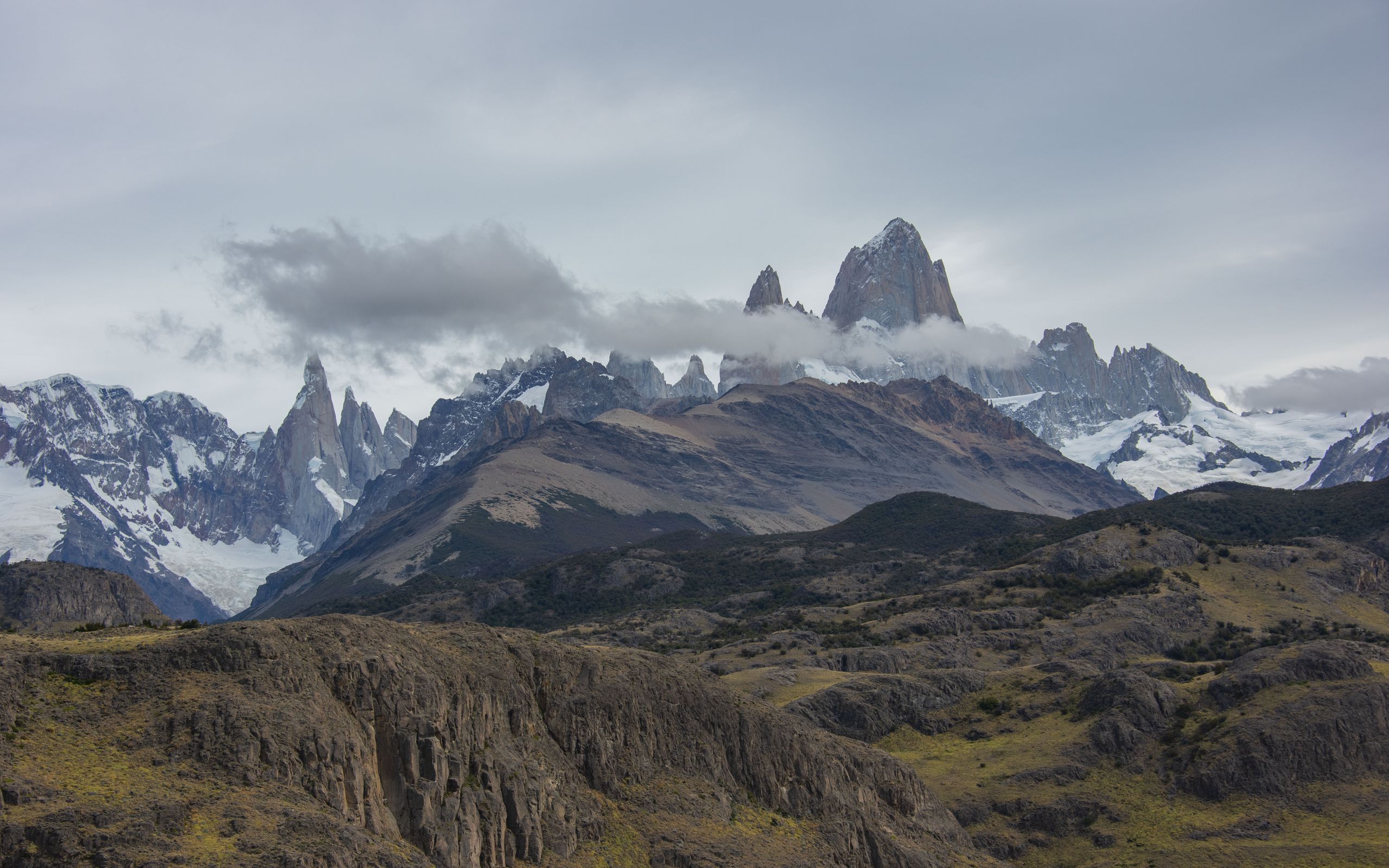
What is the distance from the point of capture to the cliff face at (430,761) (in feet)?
229

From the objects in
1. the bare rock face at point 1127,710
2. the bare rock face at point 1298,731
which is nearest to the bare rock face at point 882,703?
the bare rock face at point 1127,710

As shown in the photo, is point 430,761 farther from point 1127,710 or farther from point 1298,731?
point 1298,731

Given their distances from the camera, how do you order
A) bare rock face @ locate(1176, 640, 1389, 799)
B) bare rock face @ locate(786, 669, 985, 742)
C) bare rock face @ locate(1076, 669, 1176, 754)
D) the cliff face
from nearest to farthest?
1. the cliff face
2. bare rock face @ locate(1176, 640, 1389, 799)
3. bare rock face @ locate(1076, 669, 1176, 754)
4. bare rock face @ locate(786, 669, 985, 742)

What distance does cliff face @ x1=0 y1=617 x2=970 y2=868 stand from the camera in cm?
6981

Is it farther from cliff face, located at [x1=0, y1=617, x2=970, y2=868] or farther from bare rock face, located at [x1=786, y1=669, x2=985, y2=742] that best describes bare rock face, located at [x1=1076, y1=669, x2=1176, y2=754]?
cliff face, located at [x1=0, y1=617, x2=970, y2=868]

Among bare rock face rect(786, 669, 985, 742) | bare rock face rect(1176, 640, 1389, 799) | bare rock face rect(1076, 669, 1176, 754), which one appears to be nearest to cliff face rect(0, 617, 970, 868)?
bare rock face rect(1076, 669, 1176, 754)

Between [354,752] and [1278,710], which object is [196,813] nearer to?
[354,752]

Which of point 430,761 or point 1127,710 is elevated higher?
point 430,761

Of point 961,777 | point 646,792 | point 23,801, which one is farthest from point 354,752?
point 961,777

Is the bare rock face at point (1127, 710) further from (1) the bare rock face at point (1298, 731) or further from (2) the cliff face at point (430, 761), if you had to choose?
(2) the cliff face at point (430, 761)

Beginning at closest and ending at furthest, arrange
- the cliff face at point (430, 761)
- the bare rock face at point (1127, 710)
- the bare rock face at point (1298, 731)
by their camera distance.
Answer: the cliff face at point (430, 761), the bare rock face at point (1298, 731), the bare rock face at point (1127, 710)

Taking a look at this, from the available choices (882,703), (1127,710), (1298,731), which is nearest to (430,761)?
(1127,710)

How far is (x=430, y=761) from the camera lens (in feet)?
277

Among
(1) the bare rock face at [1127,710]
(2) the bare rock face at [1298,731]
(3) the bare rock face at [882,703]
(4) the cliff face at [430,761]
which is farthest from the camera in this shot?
(3) the bare rock face at [882,703]
